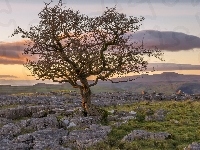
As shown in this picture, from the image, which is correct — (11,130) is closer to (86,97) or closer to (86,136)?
(86,136)

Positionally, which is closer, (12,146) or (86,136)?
(12,146)

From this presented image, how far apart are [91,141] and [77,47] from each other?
10.9 meters

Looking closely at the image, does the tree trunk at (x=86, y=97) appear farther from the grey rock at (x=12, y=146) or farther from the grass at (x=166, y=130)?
the grey rock at (x=12, y=146)

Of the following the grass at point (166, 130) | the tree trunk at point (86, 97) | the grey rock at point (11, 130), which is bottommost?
the grass at point (166, 130)

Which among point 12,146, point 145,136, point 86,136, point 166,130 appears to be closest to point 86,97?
point 166,130

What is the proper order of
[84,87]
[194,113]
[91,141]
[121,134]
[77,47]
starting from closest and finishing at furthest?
[91,141], [121,134], [77,47], [84,87], [194,113]

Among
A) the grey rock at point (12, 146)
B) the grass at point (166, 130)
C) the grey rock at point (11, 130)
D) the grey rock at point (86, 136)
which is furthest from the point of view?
the grey rock at point (11, 130)

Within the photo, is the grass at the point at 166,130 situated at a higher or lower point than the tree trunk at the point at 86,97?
lower

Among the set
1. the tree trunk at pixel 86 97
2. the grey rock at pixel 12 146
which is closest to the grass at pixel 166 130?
the tree trunk at pixel 86 97

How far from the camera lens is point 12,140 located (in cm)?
2711

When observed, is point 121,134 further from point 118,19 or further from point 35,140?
point 118,19

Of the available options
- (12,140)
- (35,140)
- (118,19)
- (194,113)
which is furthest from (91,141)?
(194,113)

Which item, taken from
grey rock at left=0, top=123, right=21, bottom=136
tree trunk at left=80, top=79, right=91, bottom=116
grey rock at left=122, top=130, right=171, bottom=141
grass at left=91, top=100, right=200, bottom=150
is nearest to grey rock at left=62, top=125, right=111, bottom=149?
grass at left=91, top=100, right=200, bottom=150

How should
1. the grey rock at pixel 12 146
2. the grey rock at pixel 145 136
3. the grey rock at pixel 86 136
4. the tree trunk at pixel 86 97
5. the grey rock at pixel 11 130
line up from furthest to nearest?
1. the tree trunk at pixel 86 97
2. the grey rock at pixel 11 130
3. the grey rock at pixel 145 136
4. the grey rock at pixel 86 136
5. the grey rock at pixel 12 146
